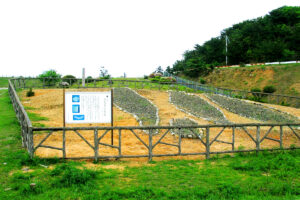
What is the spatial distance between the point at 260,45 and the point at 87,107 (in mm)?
57972

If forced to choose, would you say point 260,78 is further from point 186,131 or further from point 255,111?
point 186,131

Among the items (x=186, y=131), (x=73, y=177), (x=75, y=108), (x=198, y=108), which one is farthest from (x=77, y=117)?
(x=198, y=108)

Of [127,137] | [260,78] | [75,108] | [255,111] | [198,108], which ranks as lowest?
[127,137]

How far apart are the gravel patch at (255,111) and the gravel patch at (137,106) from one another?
7.43 metres

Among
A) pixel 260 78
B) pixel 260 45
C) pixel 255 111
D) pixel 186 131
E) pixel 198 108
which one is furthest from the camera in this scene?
pixel 260 45

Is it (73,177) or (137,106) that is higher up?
(137,106)

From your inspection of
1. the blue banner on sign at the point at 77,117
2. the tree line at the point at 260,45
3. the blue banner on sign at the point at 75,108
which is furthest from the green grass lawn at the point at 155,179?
the tree line at the point at 260,45

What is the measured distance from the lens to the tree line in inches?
2138

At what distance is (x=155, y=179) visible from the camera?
689cm

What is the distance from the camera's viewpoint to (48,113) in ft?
62.0

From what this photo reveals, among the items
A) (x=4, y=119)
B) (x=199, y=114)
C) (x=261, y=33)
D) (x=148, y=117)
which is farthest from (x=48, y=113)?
(x=261, y=33)

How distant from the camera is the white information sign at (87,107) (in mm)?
9266

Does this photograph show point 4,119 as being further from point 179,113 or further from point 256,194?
point 256,194

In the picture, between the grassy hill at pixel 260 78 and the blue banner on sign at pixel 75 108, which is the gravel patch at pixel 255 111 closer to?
the blue banner on sign at pixel 75 108
